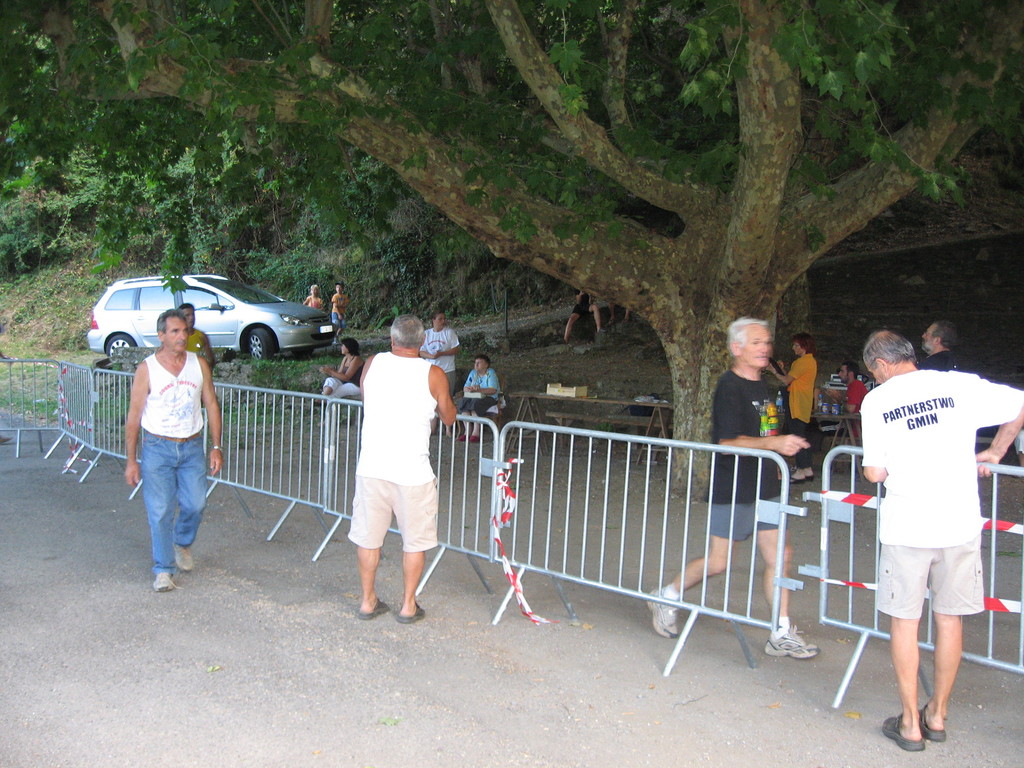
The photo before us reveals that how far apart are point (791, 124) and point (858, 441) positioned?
208 inches

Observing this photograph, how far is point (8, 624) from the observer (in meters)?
5.71

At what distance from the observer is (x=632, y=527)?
8758 millimetres

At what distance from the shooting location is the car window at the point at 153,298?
20.9 meters

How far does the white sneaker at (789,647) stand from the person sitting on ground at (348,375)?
8437 millimetres

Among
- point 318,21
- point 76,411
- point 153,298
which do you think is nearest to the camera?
point 318,21

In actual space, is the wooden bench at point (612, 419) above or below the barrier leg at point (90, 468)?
above

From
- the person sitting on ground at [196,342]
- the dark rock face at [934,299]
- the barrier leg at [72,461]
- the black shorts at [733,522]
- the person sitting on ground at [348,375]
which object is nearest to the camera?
the black shorts at [733,522]

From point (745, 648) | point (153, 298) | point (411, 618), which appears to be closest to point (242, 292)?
point (153, 298)

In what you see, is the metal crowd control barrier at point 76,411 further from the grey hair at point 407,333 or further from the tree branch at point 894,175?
the tree branch at point 894,175

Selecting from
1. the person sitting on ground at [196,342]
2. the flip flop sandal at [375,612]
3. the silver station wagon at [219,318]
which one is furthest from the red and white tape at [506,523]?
the silver station wagon at [219,318]

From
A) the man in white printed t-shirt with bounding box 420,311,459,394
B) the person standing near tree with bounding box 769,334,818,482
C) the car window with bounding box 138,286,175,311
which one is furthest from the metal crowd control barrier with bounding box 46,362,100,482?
the car window with bounding box 138,286,175,311

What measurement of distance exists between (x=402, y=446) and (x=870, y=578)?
3692 mm

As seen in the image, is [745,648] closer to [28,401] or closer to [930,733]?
[930,733]

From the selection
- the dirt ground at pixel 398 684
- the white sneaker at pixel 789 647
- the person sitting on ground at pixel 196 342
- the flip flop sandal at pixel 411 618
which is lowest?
the dirt ground at pixel 398 684
